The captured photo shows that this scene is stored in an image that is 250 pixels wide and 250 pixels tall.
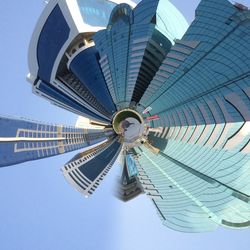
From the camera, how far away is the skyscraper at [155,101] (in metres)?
47.4

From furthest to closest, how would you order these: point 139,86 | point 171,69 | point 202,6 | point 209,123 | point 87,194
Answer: point 139,86 → point 87,194 → point 171,69 → point 209,123 → point 202,6

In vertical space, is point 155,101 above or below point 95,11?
below

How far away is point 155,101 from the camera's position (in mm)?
60156

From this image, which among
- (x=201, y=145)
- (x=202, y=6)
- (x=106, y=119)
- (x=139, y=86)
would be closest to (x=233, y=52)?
(x=202, y=6)

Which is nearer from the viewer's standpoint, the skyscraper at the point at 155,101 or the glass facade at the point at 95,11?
the skyscraper at the point at 155,101

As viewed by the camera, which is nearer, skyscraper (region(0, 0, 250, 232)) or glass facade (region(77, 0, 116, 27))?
skyscraper (region(0, 0, 250, 232))

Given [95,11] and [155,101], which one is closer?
[155,101]

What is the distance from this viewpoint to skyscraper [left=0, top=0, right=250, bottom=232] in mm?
47406

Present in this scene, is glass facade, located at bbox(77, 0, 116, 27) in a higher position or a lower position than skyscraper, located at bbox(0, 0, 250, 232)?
higher

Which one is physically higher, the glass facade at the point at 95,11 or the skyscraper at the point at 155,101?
the glass facade at the point at 95,11

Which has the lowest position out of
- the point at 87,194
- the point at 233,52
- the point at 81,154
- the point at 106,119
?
the point at 87,194

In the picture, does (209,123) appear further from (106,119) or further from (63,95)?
(63,95)

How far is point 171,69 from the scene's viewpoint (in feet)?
178

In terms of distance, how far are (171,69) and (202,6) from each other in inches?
463
